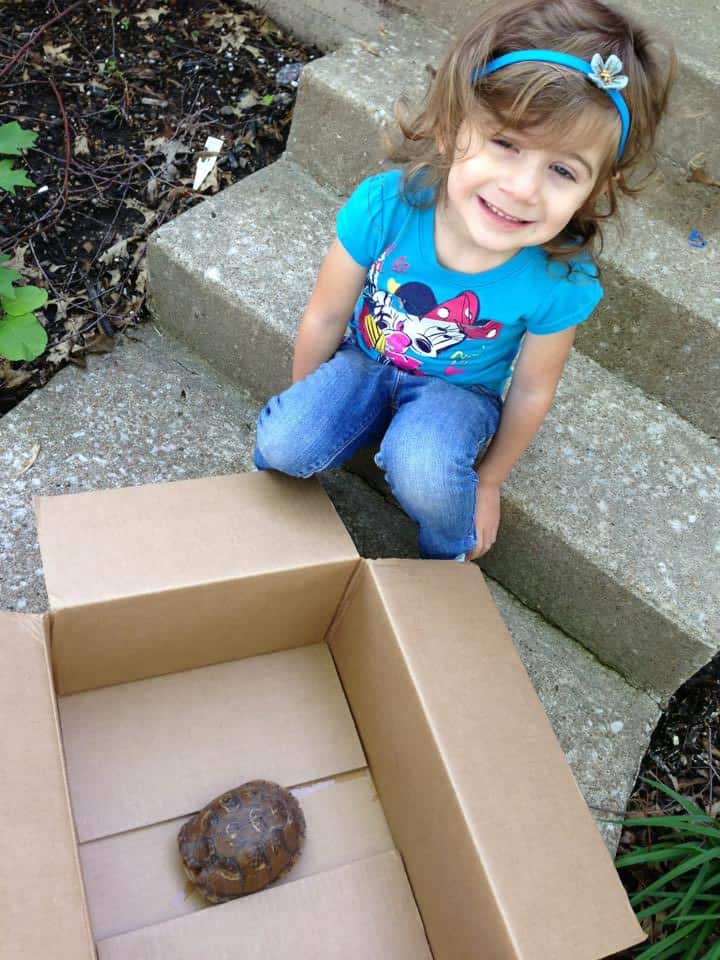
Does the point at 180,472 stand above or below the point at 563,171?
below

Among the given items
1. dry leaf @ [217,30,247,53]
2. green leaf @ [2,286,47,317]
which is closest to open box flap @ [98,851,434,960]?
green leaf @ [2,286,47,317]

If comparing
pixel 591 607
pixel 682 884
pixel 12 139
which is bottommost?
pixel 682 884

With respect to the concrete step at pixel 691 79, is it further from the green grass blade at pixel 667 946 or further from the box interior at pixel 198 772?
the green grass blade at pixel 667 946

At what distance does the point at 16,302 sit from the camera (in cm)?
184

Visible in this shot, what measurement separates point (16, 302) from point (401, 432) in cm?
95

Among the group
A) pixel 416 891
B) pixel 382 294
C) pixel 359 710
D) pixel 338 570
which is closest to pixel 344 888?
pixel 416 891

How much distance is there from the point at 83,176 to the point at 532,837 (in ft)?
6.58

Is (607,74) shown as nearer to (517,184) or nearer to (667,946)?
(517,184)

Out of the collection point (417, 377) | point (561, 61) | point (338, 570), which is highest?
point (561, 61)

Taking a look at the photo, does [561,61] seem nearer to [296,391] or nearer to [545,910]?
[296,391]

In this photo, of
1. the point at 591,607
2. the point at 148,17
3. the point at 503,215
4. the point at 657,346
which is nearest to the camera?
the point at 503,215

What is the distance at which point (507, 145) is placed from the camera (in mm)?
1253

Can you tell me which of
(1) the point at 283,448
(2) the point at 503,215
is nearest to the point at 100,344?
(1) the point at 283,448

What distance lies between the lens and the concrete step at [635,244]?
72.2 inches
